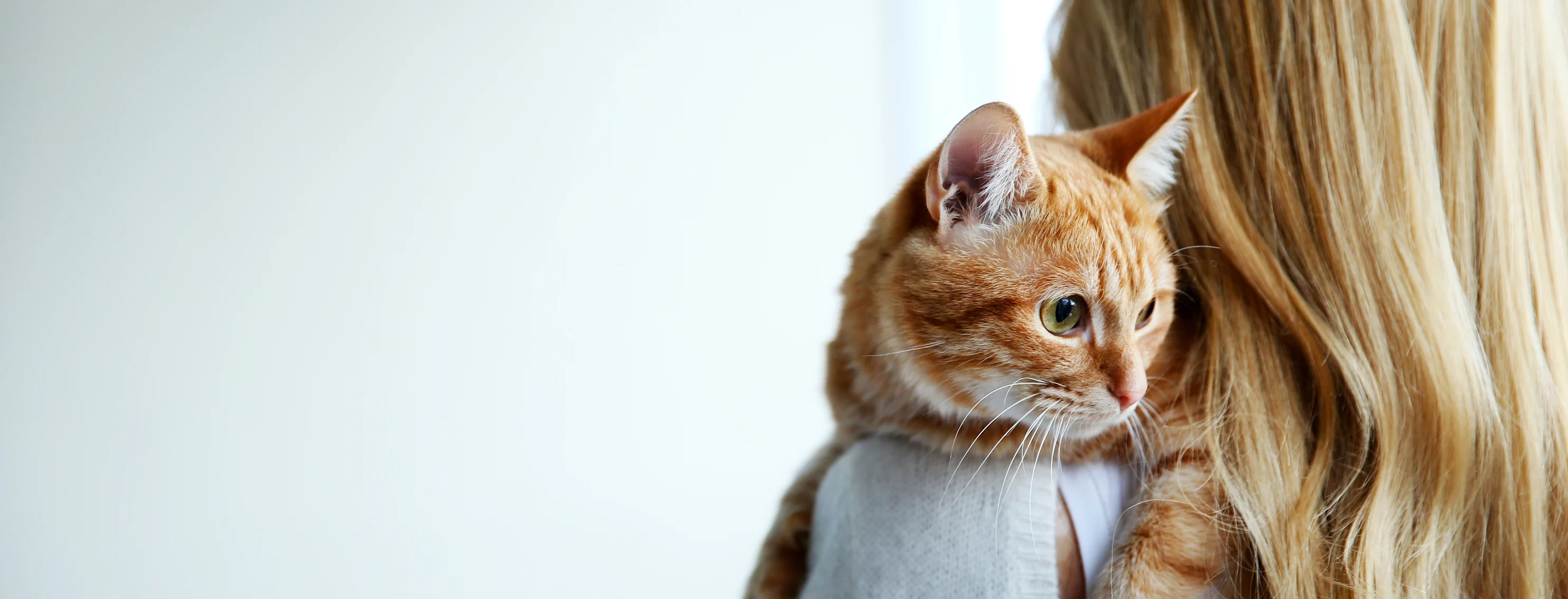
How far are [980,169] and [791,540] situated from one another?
2.04 feet

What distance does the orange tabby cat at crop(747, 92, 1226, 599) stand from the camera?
2.80ft

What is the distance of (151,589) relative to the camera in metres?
1.69

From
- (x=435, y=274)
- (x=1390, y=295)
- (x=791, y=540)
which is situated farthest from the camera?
(x=435, y=274)

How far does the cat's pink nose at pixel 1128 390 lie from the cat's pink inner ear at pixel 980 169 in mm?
213

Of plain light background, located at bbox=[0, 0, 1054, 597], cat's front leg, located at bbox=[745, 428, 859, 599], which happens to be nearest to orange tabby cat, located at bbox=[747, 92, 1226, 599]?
cat's front leg, located at bbox=[745, 428, 859, 599]

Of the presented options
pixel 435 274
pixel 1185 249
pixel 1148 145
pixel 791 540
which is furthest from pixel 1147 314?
pixel 435 274

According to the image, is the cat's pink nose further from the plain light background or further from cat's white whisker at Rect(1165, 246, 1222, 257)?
the plain light background

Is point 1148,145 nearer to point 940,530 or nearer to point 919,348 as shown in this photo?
point 919,348

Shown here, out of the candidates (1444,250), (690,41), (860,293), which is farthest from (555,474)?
(1444,250)

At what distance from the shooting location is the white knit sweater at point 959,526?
853mm

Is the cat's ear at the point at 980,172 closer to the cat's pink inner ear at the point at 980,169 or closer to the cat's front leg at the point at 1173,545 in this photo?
the cat's pink inner ear at the point at 980,169

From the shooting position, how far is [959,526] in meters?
0.88

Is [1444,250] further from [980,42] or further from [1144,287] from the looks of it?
[980,42]

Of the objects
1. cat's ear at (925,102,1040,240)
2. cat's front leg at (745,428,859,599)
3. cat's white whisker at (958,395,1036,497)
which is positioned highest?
cat's ear at (925,102,1040,240)
